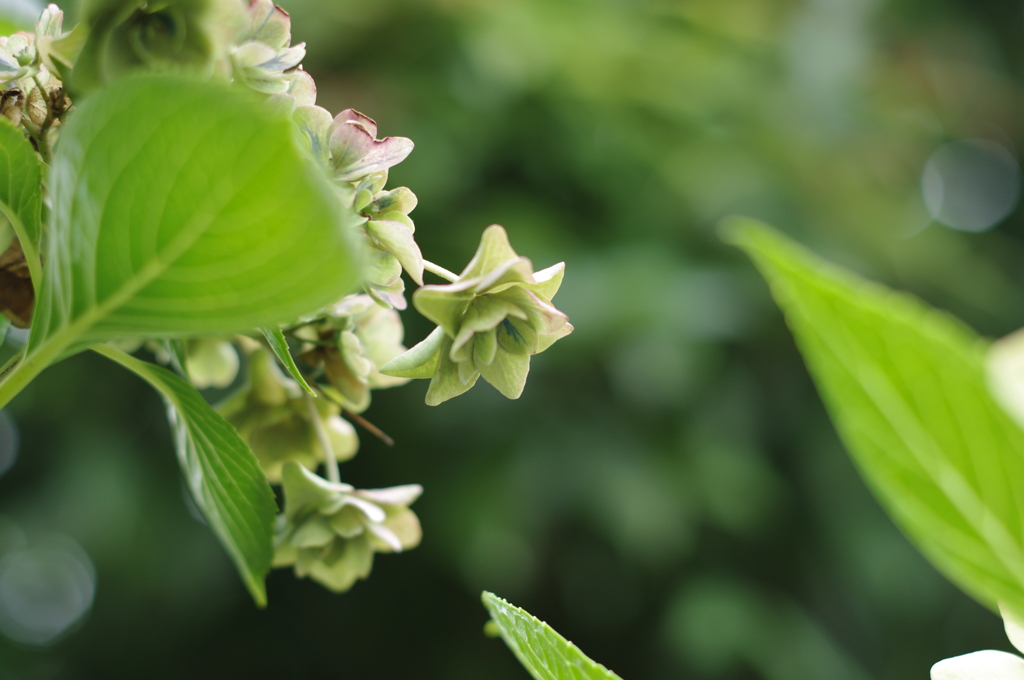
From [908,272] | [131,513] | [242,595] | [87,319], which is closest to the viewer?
[87,319]

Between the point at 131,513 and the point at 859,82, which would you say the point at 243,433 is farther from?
the point at 859,82

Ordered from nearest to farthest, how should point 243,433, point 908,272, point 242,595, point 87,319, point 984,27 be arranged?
point 87,319 < point 243,433 < point 242,595 < point 908,272 < point 984,27

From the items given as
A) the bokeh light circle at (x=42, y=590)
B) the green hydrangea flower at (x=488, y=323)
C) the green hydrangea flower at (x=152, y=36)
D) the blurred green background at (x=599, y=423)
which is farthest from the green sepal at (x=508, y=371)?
the bokeh light circle at (x=42, y=590)

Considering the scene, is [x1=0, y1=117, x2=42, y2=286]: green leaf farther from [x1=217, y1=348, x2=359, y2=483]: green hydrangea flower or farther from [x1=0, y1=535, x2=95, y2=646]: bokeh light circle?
[x1=0, y1=535, x2=95, y2=646]: bokeh light circle

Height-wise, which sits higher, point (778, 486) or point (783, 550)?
point (778, 486)

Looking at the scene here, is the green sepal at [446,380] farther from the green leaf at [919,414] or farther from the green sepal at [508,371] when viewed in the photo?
the green leaf at [919,414]

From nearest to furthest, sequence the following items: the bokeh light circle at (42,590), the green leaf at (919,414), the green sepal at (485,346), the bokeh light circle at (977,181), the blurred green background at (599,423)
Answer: the green leaf at (919,414), the green sepal at (485,346), the blurred green background at (599,423), the bokeh light circle at (42,590), the bokeh light circle at (977,181)

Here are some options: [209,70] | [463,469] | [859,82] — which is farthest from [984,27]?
[209,70]
